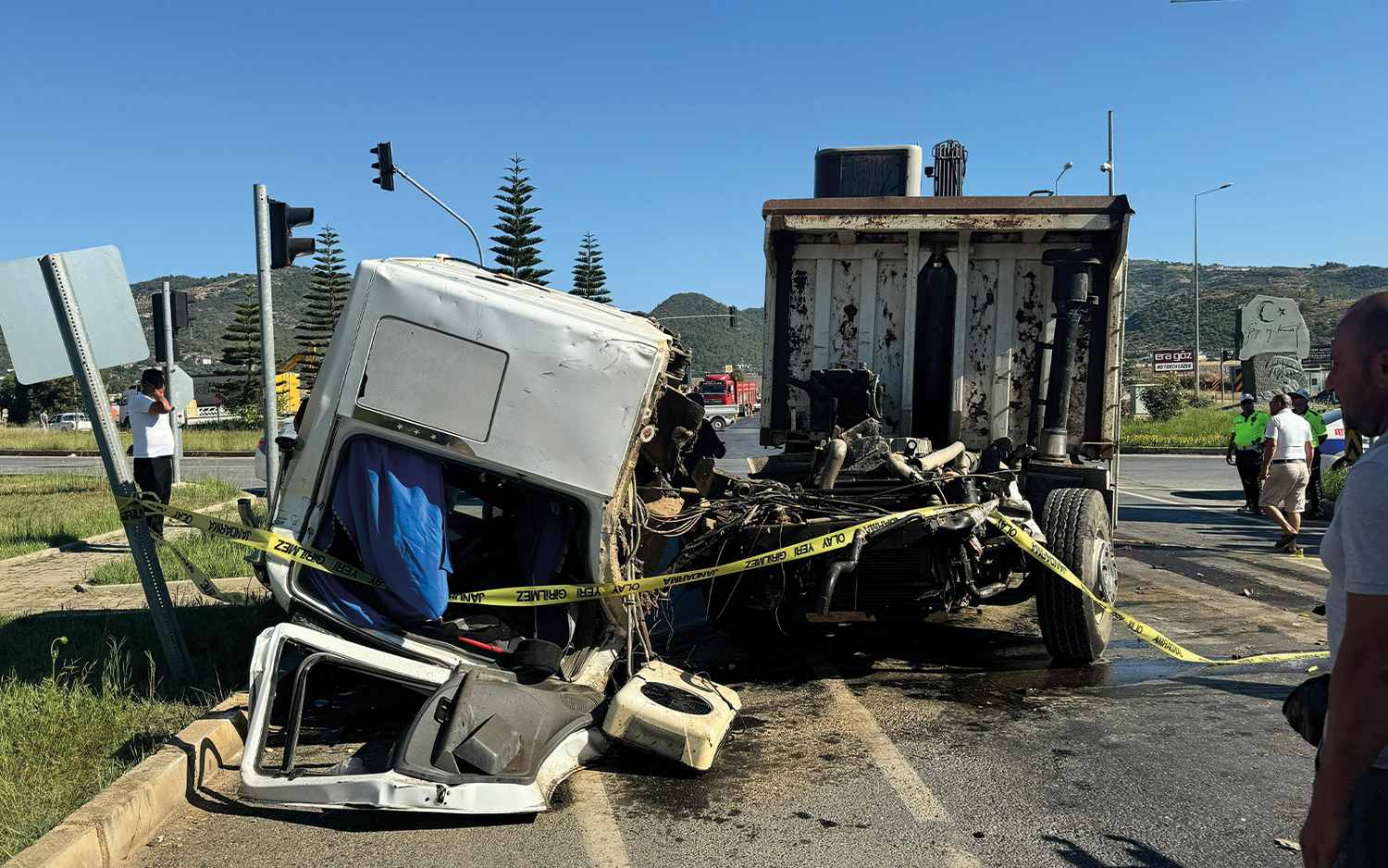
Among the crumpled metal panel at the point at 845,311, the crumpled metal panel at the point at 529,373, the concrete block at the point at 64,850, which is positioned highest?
the crumpled metal panel at the point at 845,311

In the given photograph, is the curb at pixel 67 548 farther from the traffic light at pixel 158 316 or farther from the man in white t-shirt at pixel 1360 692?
the man in white t-shirt at pixel 1360 692

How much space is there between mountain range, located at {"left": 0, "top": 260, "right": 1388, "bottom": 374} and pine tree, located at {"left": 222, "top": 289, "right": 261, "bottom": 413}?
1137cm

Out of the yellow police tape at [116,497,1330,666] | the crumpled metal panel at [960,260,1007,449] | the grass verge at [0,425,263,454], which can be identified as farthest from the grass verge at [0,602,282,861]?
the grass verge at [0,425,263,454]

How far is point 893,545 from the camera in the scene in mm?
4695

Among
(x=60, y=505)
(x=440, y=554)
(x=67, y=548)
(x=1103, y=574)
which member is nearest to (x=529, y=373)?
(x=440, y=554)

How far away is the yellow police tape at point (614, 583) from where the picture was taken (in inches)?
163

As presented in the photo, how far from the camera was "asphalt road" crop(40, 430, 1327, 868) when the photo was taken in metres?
3.21

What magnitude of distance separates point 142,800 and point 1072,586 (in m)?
4.36

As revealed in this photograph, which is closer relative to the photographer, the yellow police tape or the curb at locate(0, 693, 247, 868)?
the curb at locate(0, 693, 247, 868)

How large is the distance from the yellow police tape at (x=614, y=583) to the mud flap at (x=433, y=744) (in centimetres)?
33

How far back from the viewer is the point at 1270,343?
22641 mm

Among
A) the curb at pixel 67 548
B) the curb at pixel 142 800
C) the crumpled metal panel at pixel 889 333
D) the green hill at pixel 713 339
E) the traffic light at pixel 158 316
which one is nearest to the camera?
the curb at pixel 142 800

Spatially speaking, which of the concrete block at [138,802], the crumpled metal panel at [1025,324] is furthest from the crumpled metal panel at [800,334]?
the concrete block at [138,802]

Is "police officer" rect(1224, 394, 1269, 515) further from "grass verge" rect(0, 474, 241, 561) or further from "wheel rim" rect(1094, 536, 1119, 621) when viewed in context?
"grass verge" rect(0, 474, 241, 561)
